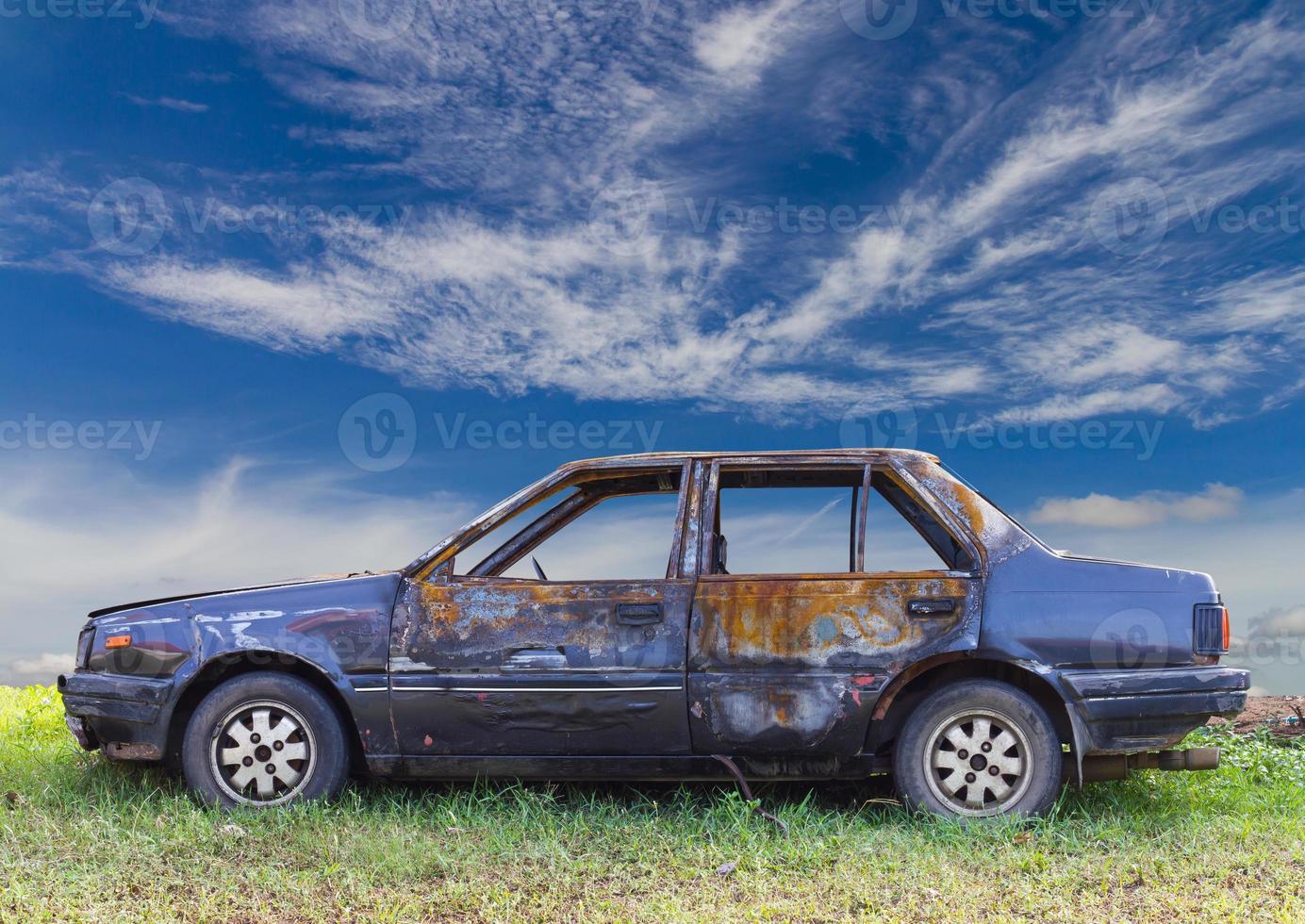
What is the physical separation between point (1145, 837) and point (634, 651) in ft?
9.48

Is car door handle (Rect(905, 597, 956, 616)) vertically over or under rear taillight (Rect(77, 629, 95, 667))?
over

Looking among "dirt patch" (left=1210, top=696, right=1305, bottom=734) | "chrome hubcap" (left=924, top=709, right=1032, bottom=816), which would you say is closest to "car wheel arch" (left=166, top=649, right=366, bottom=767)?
"chrome hubcap" (left=924, top=709, right=1032, bottom=816)

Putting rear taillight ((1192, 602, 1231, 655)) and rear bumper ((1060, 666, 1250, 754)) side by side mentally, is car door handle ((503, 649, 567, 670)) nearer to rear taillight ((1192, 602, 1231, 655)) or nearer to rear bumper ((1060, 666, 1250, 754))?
rear bumper ((1060, 666, 1250, 754))

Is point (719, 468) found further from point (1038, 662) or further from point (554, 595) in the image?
point (1038, 662)

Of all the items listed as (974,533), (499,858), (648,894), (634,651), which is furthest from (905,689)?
(499,858)

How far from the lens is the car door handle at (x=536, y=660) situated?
18.9 ft

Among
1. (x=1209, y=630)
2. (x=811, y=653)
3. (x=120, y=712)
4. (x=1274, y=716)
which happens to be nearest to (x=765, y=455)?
(x=811, y=653)

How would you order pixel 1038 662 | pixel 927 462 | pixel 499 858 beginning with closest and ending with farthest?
pixel 499 858, pixel 1038 662, pixel 927 462

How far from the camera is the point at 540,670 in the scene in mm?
5766

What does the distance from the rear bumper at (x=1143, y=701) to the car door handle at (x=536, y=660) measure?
264 cm

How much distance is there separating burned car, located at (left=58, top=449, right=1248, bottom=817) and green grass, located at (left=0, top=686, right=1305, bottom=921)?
263 mm

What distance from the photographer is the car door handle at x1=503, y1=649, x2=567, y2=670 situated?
5766 millimetres

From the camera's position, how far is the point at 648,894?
484 cm

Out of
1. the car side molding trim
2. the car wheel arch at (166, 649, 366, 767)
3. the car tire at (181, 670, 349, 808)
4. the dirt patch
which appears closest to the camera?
the car side molding trim
